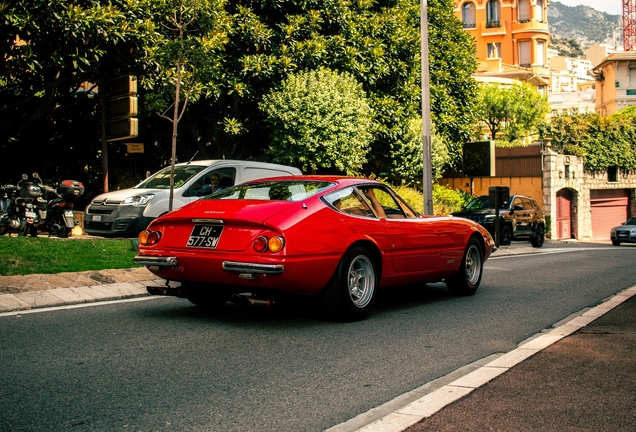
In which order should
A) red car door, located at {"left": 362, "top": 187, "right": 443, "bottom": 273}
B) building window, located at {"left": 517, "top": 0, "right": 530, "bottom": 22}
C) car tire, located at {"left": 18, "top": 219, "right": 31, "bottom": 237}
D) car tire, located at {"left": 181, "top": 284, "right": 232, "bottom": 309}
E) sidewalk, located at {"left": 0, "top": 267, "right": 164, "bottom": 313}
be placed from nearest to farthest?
car tire, located at {"left": 181, "top": 284, "right": 232, "bottom": 309}
red car door, located at {"left": 362, "top": 187, "right": 443, "bottom": 273}
sidewalk, located at {"left": 0, "top": 267, "right": 164, "bottom": 313}
car tire, located at {"left": 18, "top": 219, "right": 31, "bottom": 237}
building window, located at {"left": 517, "top": 0, "right": 530, "bottom": 22}

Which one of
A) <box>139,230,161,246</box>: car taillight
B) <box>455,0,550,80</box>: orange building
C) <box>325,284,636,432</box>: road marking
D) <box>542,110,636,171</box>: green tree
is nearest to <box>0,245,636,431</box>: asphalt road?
<box>325,284,636,432</box>: road marking

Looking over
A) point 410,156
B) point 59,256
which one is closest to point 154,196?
point 59,256

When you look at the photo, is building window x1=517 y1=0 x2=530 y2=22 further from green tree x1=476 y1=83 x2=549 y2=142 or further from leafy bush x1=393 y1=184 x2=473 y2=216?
leafy bush x1=393 y1=184 x2=473 y2=216

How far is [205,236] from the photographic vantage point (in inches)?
273

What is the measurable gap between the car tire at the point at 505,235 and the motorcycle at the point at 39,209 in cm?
1410

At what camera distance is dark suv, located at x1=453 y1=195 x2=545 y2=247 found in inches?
968

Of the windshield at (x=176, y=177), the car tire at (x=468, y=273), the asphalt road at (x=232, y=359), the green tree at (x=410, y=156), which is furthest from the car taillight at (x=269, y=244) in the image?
the green tree at (x=410, y=156)

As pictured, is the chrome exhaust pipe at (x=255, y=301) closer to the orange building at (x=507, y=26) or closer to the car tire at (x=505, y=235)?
the car tire at (x=505, y=235)

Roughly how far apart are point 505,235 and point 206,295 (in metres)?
19.0

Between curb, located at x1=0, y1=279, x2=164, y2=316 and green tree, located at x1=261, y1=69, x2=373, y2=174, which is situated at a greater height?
green tree, located at x1=261, y1=69, x2=373, y2=174

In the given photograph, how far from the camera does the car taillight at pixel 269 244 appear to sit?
659 centimetres

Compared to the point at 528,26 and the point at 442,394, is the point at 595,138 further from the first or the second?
the point at 528,26

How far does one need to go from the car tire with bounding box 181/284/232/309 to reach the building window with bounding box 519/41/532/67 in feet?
306

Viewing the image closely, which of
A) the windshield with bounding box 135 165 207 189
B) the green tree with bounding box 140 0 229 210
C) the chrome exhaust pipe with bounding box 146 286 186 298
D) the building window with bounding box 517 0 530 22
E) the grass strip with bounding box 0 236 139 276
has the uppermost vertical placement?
the building window with bounding box 517 0 530 22
